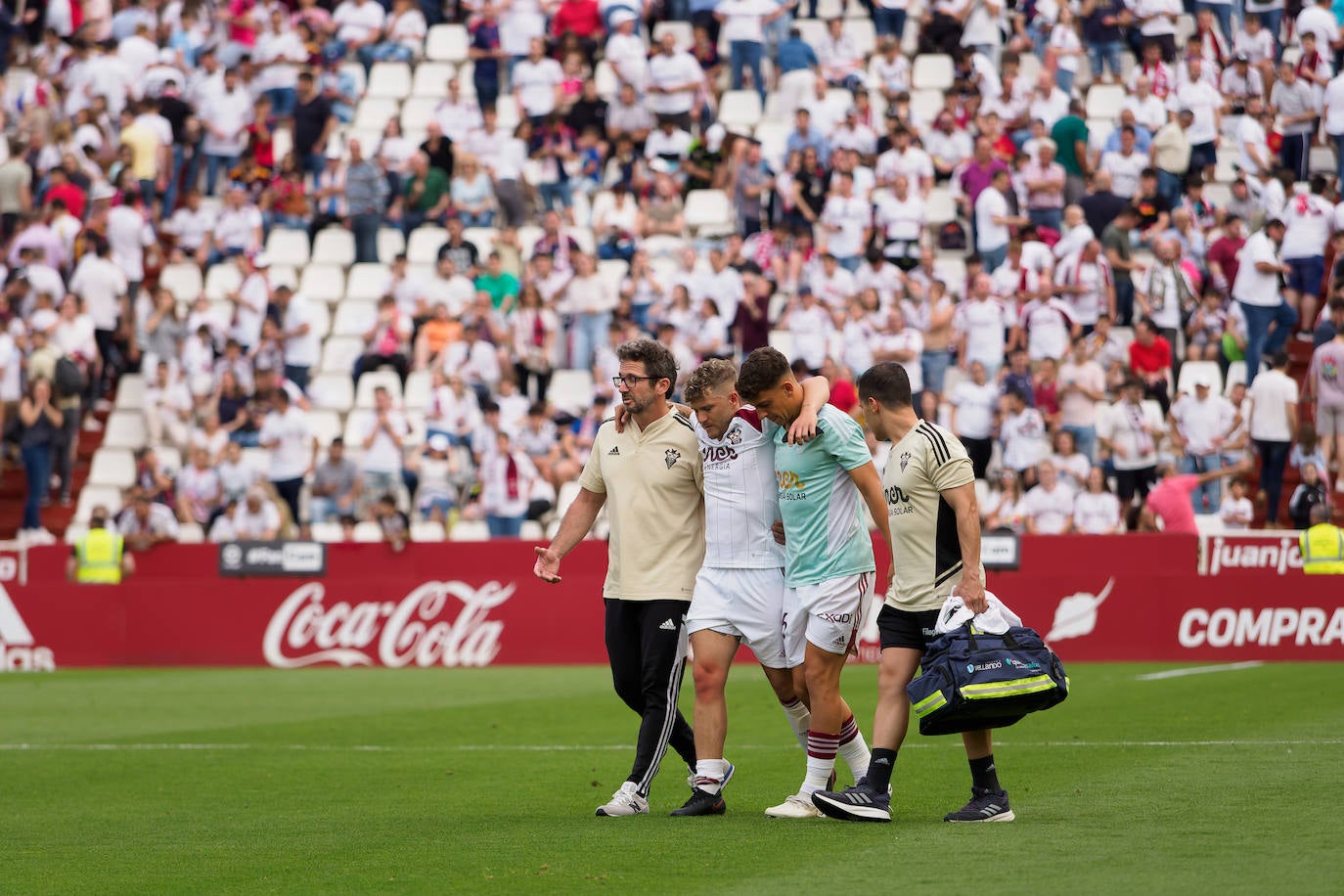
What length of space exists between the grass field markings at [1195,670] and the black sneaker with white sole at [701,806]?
30.3 ft

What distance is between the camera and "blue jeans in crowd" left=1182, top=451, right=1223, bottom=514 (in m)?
21.7

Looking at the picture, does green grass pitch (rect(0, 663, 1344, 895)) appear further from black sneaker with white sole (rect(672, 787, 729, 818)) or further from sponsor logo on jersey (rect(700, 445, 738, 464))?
sponsor logo on jersey (rect(700, 445, 738, 464))

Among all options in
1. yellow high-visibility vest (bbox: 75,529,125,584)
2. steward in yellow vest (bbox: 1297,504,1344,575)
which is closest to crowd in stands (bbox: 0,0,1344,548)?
steward in yellow vest (bbox: 1297,504,1344,575)

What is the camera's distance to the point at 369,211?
26.8 metres

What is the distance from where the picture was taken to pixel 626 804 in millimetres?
8820

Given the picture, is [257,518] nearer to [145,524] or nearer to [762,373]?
[145,524]

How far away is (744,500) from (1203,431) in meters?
14.1

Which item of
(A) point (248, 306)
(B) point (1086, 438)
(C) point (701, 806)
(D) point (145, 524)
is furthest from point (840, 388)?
(C) point (701, 806)

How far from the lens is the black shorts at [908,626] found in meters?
8.26

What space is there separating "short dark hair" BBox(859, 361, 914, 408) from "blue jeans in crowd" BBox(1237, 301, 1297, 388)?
15285mm

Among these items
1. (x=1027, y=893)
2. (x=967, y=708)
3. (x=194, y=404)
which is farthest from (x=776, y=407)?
(x=194, y=404)

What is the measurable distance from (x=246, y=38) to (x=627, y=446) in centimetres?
2206

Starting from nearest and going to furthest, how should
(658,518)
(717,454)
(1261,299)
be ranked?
(717,454)
(658,518)
(1261,299)

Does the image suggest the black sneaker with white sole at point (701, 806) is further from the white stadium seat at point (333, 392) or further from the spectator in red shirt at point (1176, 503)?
the white stadium seat at point (333, 392)
